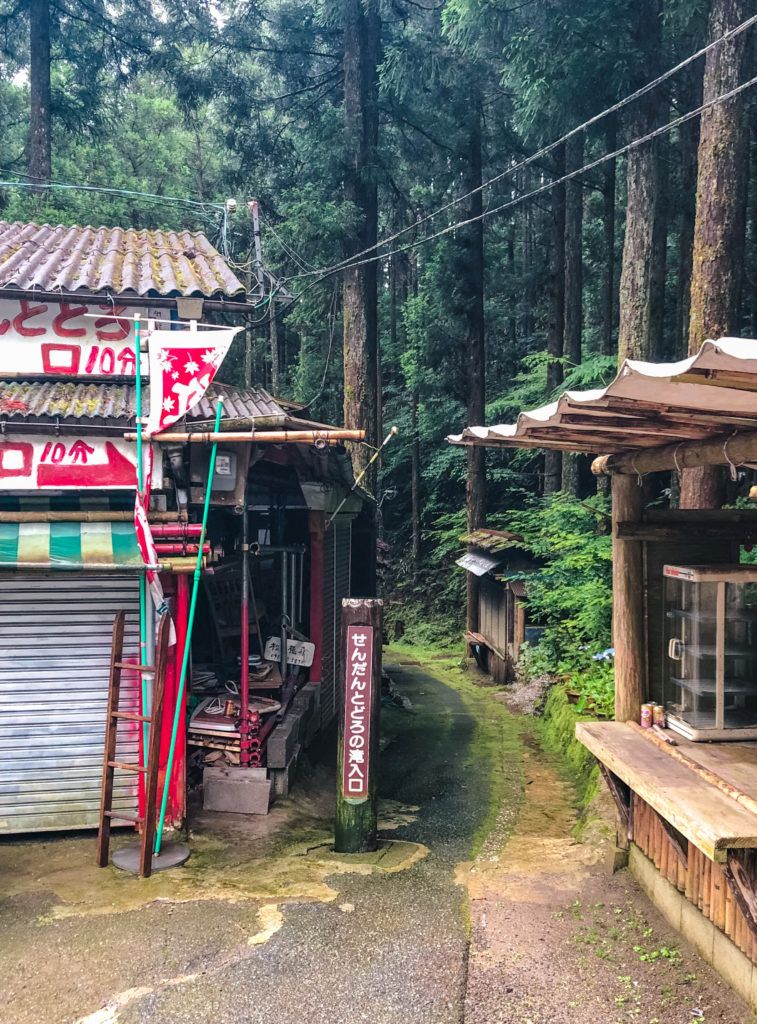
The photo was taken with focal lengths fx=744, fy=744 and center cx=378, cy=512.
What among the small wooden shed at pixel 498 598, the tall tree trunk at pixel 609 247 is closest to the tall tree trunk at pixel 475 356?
the small wooden shed at pixel 498 598

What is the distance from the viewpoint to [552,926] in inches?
231

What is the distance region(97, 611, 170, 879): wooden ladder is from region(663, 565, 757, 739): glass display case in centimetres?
472

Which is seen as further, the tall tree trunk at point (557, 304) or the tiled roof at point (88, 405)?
the tall tree trunk at point (557, 304)

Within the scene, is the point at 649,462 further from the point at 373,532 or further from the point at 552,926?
the point at 373,532

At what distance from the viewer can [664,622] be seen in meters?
6.86

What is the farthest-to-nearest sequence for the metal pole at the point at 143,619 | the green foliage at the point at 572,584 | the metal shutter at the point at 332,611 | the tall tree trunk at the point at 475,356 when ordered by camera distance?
the tall tree trunk at the point at 475,356 → the green foliage at the point at 572,584 → the metal shutter at the point at 332,611 → the metal pole at the point at 143,619

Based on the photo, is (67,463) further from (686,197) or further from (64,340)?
(686,197)

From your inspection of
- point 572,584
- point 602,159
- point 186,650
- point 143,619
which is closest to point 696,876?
point 186,650

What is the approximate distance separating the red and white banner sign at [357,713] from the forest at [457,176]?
4.39 meters

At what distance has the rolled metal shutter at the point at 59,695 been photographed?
798cm

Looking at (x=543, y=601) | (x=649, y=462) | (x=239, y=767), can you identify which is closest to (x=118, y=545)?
(x=239, y=767)

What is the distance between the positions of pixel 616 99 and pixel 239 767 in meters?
13.6

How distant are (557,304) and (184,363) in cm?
Answer: 1629

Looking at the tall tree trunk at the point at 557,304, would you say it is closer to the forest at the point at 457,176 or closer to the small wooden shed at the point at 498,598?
the forest at the point at 457,176
